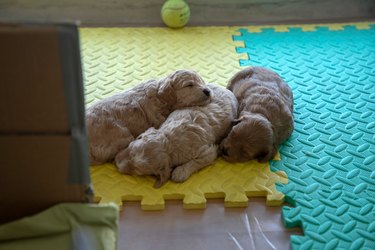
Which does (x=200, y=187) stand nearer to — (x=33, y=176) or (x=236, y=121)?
(x=236, y=121)

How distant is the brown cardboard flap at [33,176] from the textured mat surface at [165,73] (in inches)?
24.2

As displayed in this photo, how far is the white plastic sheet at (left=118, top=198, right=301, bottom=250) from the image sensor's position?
67.6 inches

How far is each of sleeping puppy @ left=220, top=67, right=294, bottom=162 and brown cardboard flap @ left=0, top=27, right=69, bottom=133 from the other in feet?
3.34

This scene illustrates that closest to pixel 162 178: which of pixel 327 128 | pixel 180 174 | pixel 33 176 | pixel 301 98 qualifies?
pixel 180 174

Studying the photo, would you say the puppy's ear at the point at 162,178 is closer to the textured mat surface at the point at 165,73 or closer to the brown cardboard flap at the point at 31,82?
the textured mat surface at the point at 165,73

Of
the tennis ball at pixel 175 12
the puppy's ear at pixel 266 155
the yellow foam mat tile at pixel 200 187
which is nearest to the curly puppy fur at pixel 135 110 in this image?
the yellow foam mat tile at pixel 200 187

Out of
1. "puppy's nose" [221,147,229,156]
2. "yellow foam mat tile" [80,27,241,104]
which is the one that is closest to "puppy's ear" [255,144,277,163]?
"puppy's nose" [221,147,229,156]

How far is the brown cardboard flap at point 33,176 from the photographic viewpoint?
120cm

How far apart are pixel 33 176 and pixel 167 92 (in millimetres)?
975

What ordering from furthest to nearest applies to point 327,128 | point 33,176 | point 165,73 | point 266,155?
point 165,73, point 327,128, point 266,155, point 33,176

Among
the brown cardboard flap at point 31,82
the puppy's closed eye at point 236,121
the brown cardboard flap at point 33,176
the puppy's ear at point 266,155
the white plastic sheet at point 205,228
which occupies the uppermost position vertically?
the brown cardboard flap at point 31,82

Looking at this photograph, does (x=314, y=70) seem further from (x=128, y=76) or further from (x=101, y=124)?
(x=101, y=124)

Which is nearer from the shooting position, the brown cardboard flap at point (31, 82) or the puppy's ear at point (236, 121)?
the brown cardboard flap at point (31, 82)

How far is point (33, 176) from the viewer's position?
1.25 m
